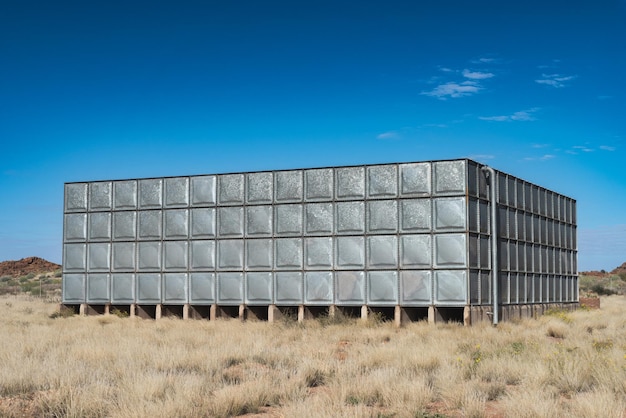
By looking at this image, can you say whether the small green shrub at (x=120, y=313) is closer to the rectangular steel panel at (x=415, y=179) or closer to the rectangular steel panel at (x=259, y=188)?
the rectangular steel panel at (x=259, y=188)

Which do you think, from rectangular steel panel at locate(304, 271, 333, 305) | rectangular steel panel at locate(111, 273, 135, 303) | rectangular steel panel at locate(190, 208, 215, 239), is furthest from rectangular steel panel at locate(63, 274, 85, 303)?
rectangular steel panel at locate(304, 271, 333, 305)

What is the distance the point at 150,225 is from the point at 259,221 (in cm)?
402

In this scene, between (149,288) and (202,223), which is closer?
(202,223)

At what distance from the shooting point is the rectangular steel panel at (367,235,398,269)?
22.0m

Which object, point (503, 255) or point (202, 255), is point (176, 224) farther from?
point (503, 255)

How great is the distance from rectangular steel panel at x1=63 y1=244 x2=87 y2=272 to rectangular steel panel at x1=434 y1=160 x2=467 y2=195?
1265 cm

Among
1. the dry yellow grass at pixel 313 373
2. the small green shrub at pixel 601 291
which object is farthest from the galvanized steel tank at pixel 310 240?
the small green shrub at pixel 601 291

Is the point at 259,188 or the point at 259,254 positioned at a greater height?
the point at 259,188

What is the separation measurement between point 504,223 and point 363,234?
199 inches

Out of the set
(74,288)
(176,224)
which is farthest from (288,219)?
(74,288)

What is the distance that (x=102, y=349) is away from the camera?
14656 millimetres

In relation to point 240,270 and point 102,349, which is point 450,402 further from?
point 240,270

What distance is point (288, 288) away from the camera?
23.2 meters

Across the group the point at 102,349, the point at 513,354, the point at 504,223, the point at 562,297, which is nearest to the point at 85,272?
the point at 102,349
